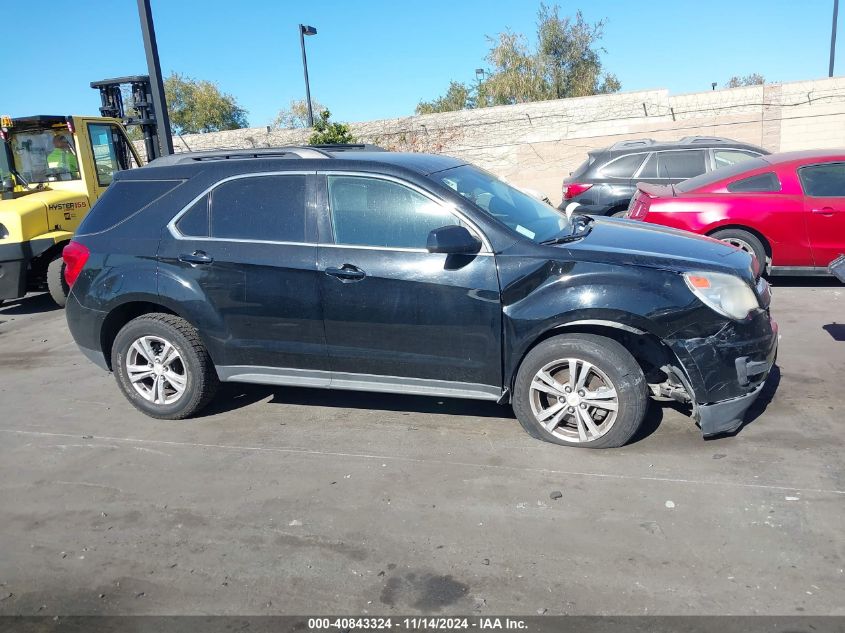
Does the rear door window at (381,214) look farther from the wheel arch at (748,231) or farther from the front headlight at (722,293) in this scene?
the wheel arch at (748,231)

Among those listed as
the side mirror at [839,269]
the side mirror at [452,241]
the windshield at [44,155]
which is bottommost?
the side mirror at [839,269]

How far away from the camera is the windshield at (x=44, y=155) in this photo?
400 inches

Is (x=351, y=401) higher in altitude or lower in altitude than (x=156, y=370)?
lower

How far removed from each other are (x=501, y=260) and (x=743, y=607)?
7.47ft

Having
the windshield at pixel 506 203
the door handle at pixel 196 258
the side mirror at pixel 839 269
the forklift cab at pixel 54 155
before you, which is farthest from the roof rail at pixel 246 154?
the forklift cab at pixel 54 155

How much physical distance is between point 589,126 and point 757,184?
44.0ft

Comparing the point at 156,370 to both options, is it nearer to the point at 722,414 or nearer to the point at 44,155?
the point at 722,414

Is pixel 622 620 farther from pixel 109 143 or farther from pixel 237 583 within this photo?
pixel 109 143

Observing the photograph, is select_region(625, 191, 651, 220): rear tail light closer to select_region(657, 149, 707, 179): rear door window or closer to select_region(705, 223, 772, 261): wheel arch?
select_region(705, 223, 772, 261): wheel arch

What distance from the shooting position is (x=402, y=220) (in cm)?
457

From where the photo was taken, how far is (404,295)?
4.47 meters

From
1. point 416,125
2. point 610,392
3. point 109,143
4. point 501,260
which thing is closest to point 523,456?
point 610,392

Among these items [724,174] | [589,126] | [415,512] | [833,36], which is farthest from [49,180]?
[833,36]

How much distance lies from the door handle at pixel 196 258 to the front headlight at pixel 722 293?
10.3ft
